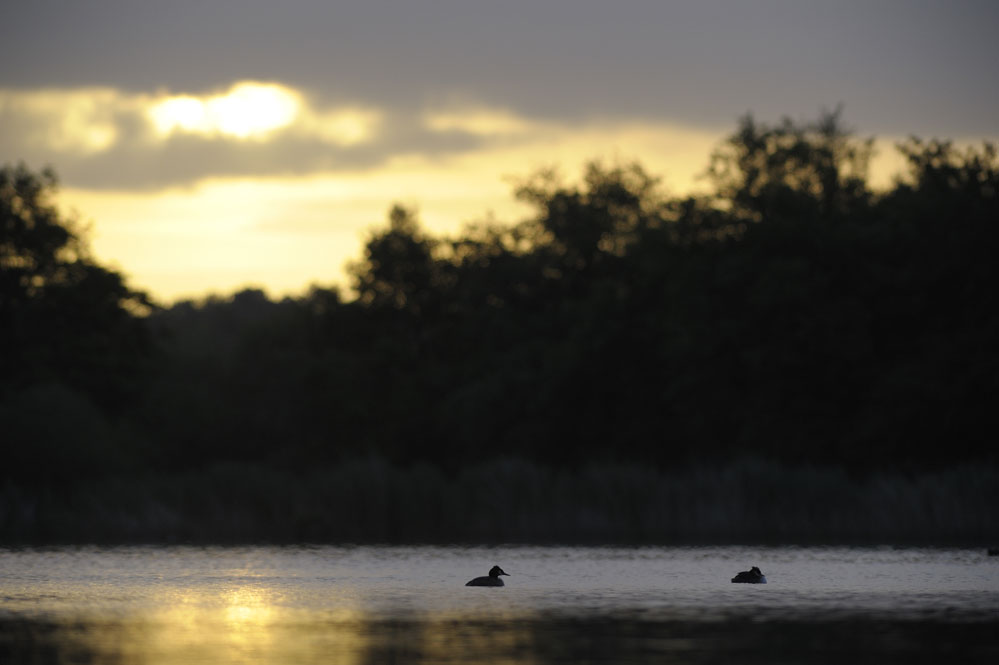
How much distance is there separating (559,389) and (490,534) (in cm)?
2160

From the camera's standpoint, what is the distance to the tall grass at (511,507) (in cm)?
3675

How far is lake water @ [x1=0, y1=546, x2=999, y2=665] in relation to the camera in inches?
616

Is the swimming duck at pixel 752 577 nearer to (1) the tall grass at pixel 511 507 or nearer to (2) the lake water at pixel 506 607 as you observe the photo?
(2) the lake water at pixel 506 607

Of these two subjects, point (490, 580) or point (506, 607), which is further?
point (490, 580)

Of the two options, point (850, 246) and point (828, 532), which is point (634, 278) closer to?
point (850, 246)

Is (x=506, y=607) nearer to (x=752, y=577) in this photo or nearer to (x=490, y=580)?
(x=490, y=580)

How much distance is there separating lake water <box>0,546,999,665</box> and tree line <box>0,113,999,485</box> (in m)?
18.4

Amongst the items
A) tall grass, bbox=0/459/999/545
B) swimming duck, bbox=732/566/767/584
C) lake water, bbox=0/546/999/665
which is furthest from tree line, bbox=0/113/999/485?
swimming duck, bbox=732/566/767/584

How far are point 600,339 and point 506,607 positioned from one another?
38.9 meters

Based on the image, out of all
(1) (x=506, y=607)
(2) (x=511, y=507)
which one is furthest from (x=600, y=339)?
(1) (x=506, y=607)

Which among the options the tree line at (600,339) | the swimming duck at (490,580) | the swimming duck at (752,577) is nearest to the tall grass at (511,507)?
A: the tree line at (600,339)

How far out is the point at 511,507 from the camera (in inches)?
1615

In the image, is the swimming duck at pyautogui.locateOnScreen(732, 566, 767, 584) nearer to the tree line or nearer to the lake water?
the lake water

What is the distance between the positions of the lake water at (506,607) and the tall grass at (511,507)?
6.68 metres
